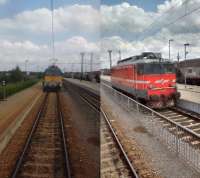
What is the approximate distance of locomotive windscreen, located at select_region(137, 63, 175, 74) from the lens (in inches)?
688

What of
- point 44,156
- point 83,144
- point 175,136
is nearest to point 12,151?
point 44,156

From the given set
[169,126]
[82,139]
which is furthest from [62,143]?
[169,126]

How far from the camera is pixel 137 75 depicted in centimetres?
1770

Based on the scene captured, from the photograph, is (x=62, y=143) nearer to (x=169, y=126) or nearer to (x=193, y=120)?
(x=169, y=126)

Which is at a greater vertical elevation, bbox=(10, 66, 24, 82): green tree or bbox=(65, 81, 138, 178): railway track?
bbox=(10, 66, 24, 82): green tree

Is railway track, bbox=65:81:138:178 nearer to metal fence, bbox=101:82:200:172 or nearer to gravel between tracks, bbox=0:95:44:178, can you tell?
metal fence, bbox=101:82:200:172

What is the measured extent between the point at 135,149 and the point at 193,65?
122ft

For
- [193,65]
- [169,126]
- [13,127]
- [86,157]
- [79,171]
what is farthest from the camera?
[193,65]

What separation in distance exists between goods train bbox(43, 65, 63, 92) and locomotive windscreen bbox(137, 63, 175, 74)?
Answer: 23401 mm

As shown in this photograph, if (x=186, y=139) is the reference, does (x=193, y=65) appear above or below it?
above

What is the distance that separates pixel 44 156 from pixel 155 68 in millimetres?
10297

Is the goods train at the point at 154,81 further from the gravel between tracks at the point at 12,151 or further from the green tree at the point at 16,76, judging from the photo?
the green tree at the point at 16,76

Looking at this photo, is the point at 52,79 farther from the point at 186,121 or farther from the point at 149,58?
the point at 186,121

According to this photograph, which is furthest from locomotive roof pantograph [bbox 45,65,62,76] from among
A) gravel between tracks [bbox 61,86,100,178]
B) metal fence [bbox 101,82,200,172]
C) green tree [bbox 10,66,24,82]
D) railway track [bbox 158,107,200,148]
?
green tree [bbox 10,66,24,82]
